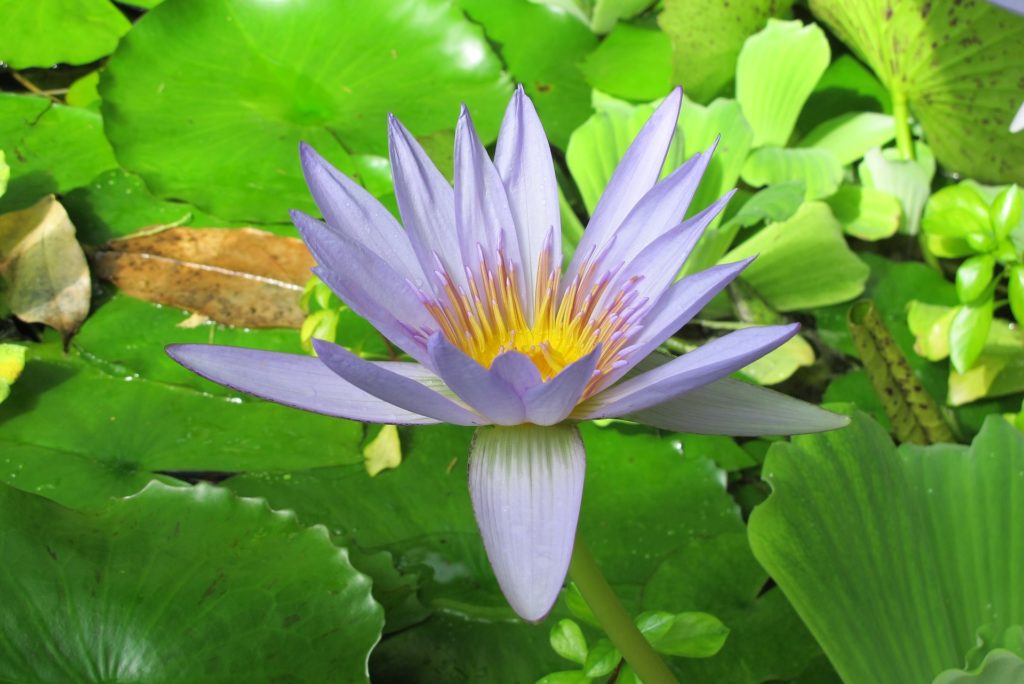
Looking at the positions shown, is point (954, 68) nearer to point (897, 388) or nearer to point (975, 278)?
point (975, 278)

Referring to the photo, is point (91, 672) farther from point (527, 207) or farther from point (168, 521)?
point (527, 207)

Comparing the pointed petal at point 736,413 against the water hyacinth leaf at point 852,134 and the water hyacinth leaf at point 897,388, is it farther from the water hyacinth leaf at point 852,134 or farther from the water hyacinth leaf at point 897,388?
A: the water hyacinth leaf at point 852,134

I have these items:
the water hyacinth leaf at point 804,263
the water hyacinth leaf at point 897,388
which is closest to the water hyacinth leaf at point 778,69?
the water hyacinth leaf at point 804,263

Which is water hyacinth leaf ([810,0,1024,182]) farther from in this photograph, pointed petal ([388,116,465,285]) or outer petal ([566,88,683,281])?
pointed petal ([388,116,465,285])

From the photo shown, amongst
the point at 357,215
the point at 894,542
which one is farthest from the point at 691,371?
the point at 894,542

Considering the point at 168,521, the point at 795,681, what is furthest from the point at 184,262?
the point at 795,681
